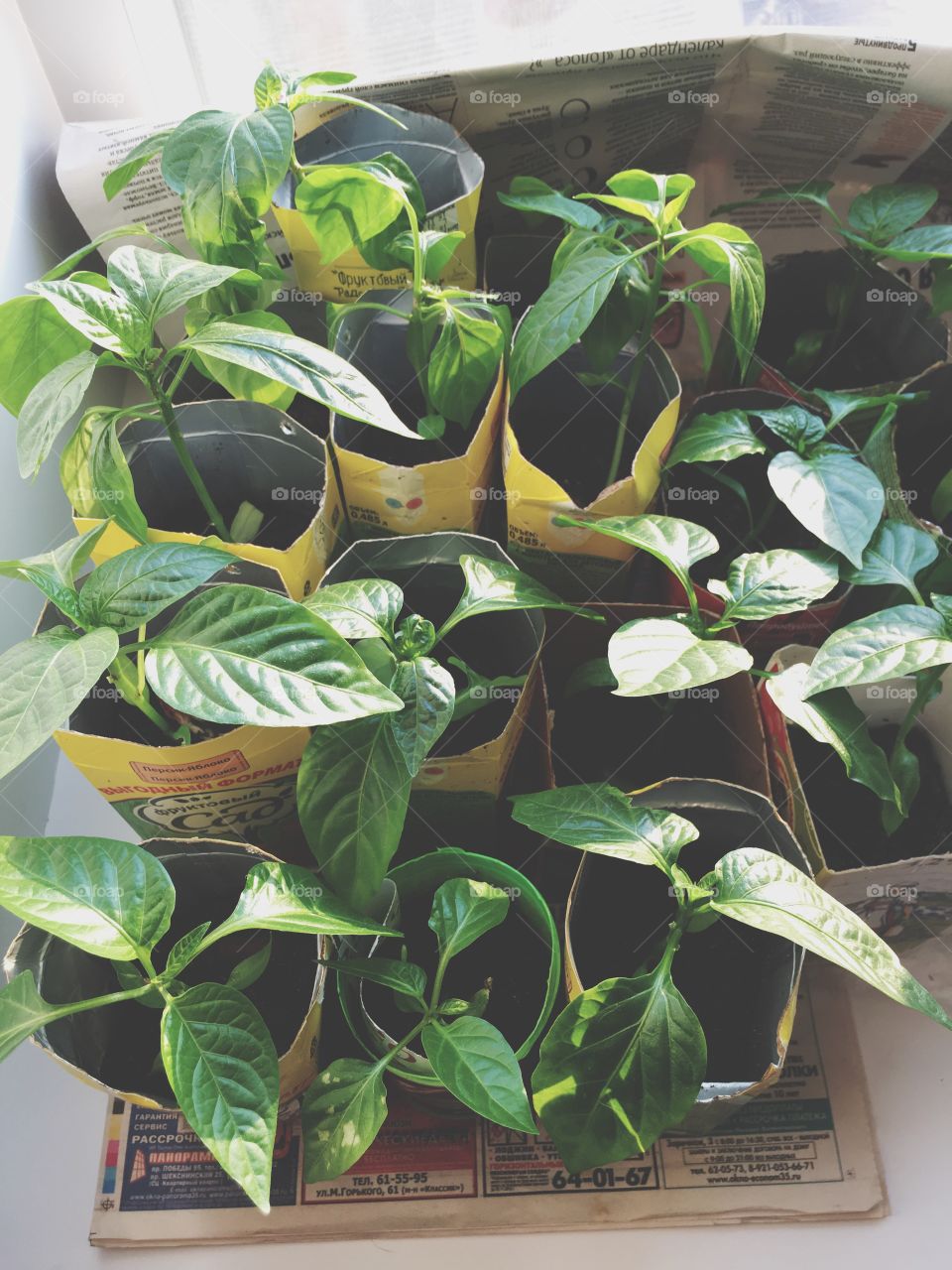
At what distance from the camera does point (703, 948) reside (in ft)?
2.44

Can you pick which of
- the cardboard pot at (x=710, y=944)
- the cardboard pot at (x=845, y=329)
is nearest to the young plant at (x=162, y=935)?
the cardboard pot at (x=710, y=944)

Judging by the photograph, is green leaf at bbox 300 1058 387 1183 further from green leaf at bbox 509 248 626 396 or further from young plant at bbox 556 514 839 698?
green leaf at bbox 509 248 626 396

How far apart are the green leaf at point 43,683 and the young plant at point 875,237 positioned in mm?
695

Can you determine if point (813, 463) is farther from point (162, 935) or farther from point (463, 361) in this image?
point (162, 935)

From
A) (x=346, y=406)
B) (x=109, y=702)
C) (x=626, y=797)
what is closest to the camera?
(x=346, y=406)

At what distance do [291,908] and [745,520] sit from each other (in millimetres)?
590

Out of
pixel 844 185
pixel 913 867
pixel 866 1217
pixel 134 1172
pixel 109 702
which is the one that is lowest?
pixel 866 1217

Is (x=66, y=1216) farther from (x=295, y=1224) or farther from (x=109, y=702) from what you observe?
(x=109, y=702)

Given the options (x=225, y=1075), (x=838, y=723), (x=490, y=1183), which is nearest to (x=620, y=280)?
(x=838, y=723)

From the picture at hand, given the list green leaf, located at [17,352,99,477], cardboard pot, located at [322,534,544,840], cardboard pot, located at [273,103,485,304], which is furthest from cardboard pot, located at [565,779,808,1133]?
cardboard pot, located at [273,103,485,304]

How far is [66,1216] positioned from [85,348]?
677 mm

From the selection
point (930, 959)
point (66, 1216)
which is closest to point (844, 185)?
point (930, 959)

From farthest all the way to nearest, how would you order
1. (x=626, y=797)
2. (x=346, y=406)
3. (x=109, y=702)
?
(x=109, y=702), (x=626, y=797), (x=346, y=406)

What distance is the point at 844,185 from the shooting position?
3.47ft
